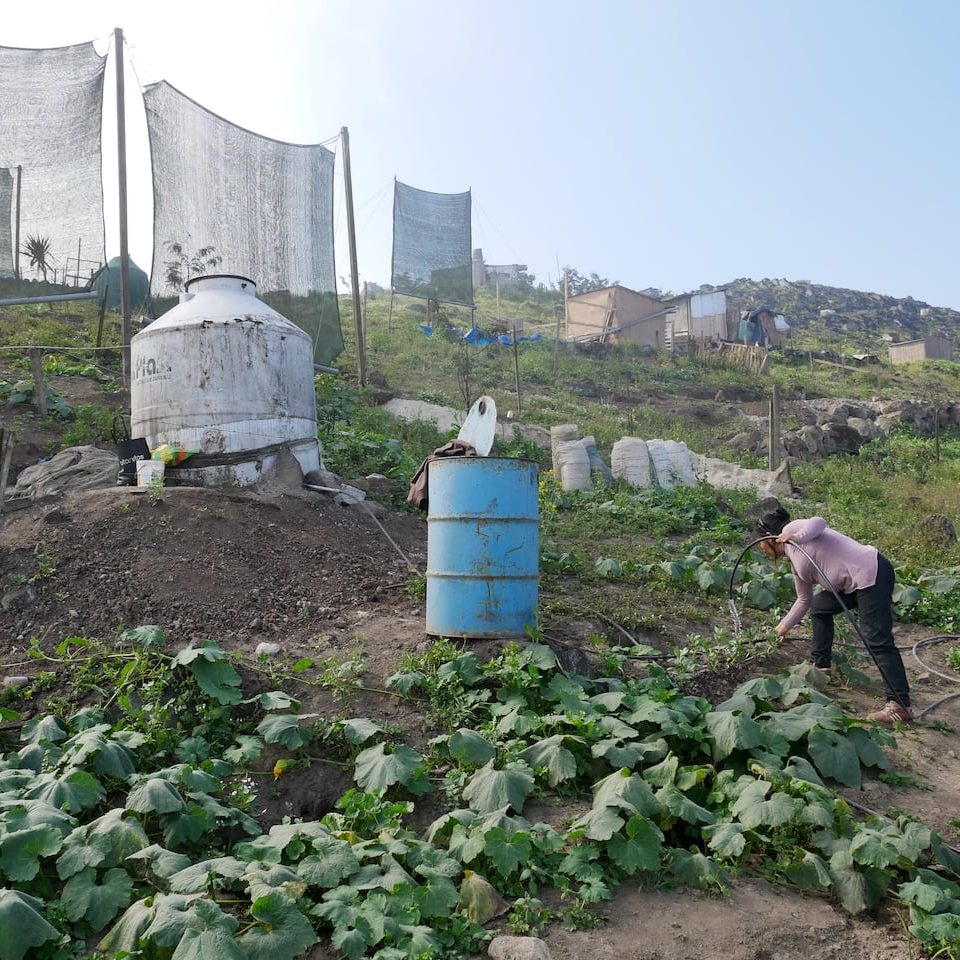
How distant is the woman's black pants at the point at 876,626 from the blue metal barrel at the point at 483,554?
1.74 meters

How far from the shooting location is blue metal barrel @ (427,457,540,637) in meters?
4.86

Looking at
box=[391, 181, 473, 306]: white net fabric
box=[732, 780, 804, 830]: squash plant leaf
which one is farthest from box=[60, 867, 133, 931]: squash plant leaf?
box=[391, 181, 473, 306]: white net fabric

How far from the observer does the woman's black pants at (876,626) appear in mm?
4598

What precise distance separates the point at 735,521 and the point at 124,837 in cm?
740

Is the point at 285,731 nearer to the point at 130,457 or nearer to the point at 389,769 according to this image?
the point at 389,769

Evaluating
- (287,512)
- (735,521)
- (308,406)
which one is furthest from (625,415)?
(287,512)

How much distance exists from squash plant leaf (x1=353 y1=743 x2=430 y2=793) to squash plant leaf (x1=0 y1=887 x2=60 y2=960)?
125 centimetres

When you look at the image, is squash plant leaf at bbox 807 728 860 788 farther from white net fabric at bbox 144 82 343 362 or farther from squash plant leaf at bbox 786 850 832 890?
white net fabric at bbox 144 82 343 362

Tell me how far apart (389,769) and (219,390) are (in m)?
4.79

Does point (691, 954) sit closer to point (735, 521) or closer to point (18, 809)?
point (18, 809)

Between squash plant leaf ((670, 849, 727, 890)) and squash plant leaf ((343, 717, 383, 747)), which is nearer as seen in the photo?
squash plant leaf ((670, 849, 727, 890))

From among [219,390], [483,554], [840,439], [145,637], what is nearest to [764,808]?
[483,554]

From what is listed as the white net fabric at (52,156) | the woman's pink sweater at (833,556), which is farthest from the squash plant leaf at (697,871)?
the white net fabric at (52,156)

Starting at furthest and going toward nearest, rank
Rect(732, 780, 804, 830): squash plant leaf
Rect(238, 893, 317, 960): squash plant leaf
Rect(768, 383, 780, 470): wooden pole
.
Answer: Rect(768, 383, 780, 470): wooden pole, Rect(732, 780, 804, 830): squash plant leaf, Rect(238, 893, 317, 960): squash plant leaf
